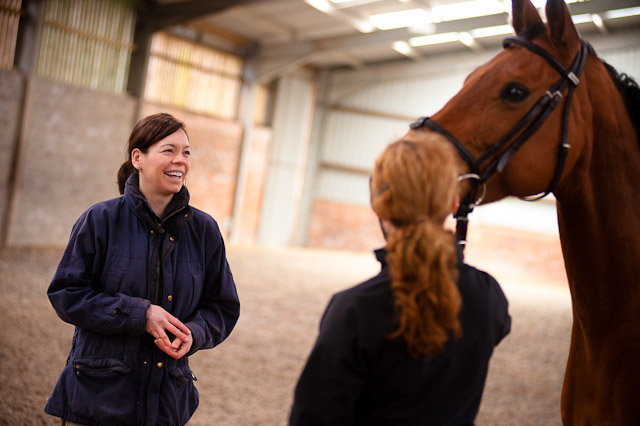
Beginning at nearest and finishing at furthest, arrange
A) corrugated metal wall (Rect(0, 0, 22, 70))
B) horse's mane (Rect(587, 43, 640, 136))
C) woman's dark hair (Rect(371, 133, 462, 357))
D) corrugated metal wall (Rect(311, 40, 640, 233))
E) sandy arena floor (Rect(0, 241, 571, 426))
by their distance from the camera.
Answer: woman's dark hair (Rect(371, 133, 462, 357)) < horse's mane (Rect(587, 43, 640, 136)) < sandy arena floor (Rect(0, 241, 571, 426)) < corrugated metal wall (Rect(0, 0, 22, 70)) < corrugated metal wall (Rect(311, 40, 640, 233))

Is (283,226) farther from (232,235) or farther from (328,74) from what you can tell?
(328,74)

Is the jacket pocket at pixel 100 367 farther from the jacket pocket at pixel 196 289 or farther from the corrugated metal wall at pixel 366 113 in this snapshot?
the corrugated metal wall at pixel 366 113

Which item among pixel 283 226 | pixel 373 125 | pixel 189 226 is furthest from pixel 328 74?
pixel 189 226

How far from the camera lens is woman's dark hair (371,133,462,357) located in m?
1.17

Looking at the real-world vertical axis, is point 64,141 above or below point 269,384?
above

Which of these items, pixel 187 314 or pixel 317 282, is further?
pixel 317 282

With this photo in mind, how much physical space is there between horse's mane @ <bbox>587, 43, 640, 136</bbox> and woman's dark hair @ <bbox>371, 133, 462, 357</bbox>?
3.35 feet

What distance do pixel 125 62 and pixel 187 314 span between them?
31.1ft

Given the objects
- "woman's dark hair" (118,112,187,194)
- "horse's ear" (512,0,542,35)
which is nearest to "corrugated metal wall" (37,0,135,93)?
"woman's dark hair" (118,112,187,194)

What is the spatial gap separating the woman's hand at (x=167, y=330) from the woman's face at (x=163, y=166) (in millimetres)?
395

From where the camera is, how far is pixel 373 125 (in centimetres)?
1499

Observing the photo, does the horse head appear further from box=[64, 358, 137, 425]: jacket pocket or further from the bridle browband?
box=[64, 358, 137, 425]: jacket pocket

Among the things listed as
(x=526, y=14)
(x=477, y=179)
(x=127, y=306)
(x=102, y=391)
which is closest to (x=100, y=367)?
(x=102, y=391)

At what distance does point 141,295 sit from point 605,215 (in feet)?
4.85
